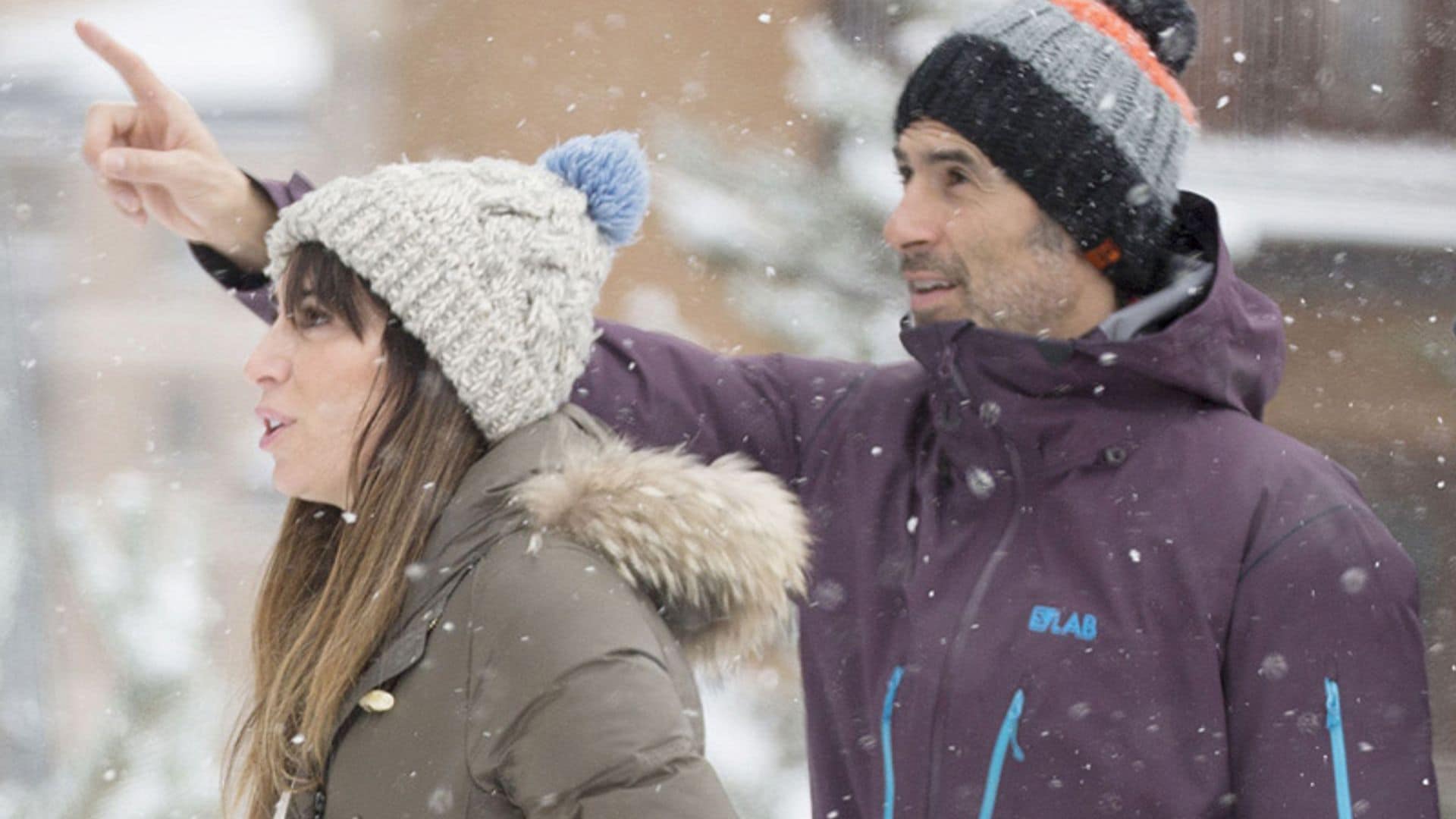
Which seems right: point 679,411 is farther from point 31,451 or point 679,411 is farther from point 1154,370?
point 31,451

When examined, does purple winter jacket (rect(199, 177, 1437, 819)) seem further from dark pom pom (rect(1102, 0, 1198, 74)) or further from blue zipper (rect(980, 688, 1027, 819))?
dark pom pom (rect(1102, 0, 1198, 74))

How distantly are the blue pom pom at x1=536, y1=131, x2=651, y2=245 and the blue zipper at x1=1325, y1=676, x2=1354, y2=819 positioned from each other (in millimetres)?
1062

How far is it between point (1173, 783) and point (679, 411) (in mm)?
929

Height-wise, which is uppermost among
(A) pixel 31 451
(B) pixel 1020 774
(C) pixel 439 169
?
(C) pixel 439 169

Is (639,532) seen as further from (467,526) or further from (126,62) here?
(126,62)

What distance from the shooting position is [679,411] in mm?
2592

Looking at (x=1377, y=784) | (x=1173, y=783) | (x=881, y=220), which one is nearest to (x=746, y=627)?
(x=1173, y=783)

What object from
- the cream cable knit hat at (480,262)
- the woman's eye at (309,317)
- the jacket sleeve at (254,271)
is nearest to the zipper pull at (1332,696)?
the cream cable knit hat at (480,262)

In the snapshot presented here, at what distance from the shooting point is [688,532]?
1.92 metres

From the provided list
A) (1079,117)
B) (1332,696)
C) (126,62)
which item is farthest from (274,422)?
(1332,696)

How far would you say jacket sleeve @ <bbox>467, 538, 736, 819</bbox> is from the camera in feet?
5.56

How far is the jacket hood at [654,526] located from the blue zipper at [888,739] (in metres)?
0.35

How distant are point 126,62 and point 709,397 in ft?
3.22

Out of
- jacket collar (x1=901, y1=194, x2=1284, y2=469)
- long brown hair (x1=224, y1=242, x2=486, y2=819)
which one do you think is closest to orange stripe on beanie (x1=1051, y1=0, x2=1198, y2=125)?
jacket collar (x1=901, y1=194, x2=1284, y2=469)
